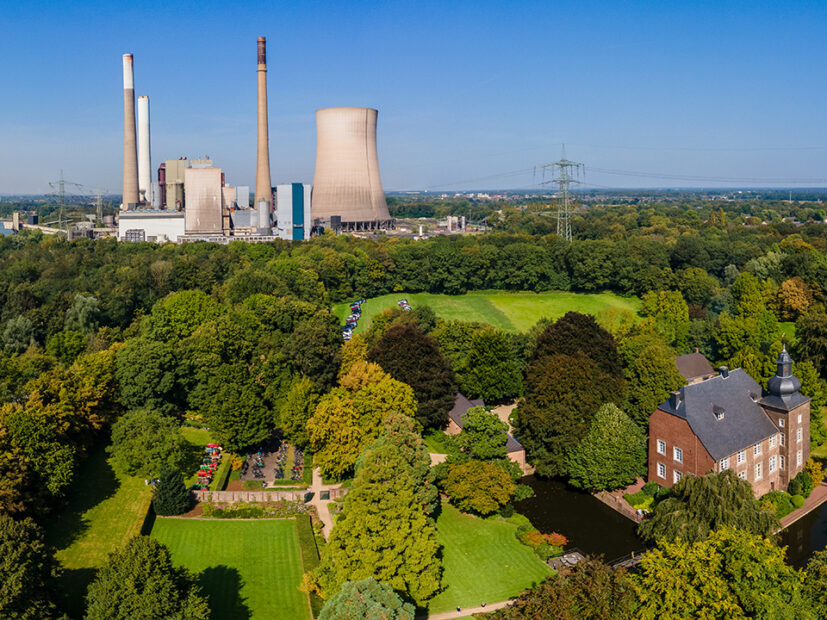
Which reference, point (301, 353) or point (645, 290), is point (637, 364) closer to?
point (301, 353)

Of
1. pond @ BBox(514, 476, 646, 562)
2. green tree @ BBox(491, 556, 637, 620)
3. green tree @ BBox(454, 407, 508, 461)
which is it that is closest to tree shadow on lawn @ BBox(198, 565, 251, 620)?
green tree @ BBox(491, 556, 637, 620)

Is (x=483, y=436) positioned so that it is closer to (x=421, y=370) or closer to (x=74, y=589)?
(x=421, y=370)

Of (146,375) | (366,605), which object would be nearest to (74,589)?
(366,605)

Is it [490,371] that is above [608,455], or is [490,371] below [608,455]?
above

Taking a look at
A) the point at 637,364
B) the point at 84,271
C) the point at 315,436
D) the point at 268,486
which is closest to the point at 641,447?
the point at 637,364

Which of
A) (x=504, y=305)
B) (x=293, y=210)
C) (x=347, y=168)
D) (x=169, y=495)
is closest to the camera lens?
(x=169, y=495)

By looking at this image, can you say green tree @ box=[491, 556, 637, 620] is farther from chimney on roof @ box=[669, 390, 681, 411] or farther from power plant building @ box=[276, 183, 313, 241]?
power plant building @ box=[276, 183, 313, 241]
